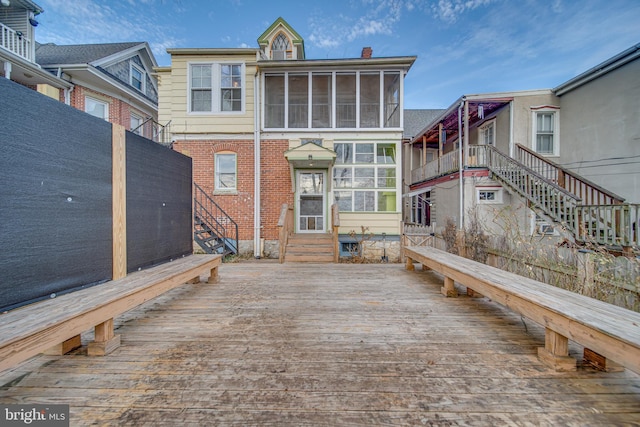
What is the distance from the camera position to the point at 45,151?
6.64ft

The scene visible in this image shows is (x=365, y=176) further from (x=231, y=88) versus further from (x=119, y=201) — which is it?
(x=119, y=201)

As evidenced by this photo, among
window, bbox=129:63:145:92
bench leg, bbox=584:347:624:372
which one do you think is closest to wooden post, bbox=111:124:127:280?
bench leg, bbox=584:347:624:372

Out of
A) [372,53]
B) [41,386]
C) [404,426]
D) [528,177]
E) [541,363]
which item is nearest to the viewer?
[404,426]

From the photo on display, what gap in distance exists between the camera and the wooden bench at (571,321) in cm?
151

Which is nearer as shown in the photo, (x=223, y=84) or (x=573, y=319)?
(x=573, y=319)

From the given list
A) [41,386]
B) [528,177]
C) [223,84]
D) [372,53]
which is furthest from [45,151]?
[372,53]

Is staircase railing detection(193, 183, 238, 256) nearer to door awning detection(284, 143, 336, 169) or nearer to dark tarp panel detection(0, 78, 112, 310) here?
door awning detection(284, 143, 336, 169)

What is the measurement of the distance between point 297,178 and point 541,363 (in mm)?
7345

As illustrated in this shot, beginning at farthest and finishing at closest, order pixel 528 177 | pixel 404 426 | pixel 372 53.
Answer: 1. pixel 372 53
2. pixel 528 177
3. pixel 404 426

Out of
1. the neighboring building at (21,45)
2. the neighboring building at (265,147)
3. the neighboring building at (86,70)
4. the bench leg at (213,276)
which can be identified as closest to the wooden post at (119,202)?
the bench leg at (213,276)

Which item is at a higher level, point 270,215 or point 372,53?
point 372,53

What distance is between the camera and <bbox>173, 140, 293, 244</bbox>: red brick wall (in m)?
8.31

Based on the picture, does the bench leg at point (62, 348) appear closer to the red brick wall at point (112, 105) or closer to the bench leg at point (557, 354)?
the bench leg at point (557, 354)

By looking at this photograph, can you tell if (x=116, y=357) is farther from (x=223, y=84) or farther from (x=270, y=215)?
(x=223, y=84)
